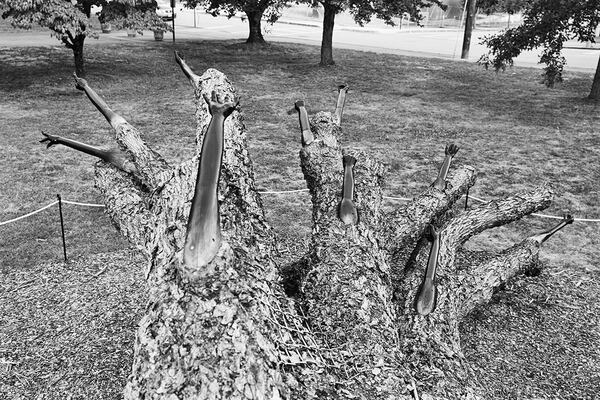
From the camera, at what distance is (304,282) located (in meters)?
3.22

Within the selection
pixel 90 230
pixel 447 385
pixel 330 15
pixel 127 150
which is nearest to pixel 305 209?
pixel 90 230

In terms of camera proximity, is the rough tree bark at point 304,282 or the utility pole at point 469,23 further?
the utility pole at point 469,23

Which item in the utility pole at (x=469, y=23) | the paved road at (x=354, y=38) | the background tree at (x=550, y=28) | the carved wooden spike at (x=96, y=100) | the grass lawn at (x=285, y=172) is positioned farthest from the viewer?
the paved road at (x=354, y=38)

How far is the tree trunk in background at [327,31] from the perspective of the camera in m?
16.9

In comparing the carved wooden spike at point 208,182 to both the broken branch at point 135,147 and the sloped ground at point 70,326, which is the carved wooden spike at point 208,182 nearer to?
the sloped ground at point 70,326

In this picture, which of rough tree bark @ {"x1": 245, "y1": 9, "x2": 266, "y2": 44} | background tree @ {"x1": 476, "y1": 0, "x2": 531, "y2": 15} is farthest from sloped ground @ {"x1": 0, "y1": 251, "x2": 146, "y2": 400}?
rough tree bark @ {"x1": 245, "y1": 9, "x2": 266, "y2": 44}

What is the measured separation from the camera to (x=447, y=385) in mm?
2812

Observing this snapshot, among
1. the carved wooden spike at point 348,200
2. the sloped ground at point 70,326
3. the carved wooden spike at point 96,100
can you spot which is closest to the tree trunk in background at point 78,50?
the sloped ground at point 70,326

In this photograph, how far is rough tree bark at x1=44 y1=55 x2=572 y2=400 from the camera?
2035 mm

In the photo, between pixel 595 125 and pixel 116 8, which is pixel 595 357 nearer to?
pixel 595 125

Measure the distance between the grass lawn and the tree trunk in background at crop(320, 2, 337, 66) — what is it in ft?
1.22

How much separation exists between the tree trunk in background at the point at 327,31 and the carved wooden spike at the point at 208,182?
1528 cm

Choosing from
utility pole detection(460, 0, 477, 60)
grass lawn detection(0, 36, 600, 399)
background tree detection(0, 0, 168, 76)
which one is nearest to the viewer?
grass lawn detection(0, 36, 600, 399)

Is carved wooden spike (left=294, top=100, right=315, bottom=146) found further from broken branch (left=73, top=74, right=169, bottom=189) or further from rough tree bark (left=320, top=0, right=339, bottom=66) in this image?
rough tree bark (left=320, top=0, right=339, bottom=66)
